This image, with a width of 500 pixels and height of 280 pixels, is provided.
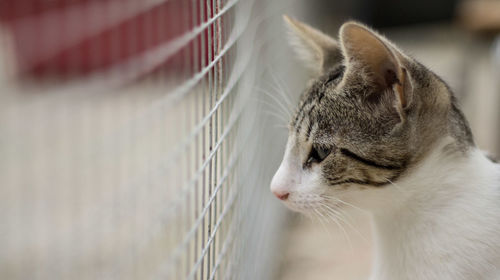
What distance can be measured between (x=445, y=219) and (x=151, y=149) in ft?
3.10

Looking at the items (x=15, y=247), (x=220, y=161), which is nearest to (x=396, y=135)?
(x=220, y=161)

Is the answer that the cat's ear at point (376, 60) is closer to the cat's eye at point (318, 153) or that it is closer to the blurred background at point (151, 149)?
the cat's eye at point (318, 153)

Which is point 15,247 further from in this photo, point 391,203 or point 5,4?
point 391,203

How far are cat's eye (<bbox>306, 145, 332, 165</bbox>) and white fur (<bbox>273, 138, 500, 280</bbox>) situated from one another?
50mm

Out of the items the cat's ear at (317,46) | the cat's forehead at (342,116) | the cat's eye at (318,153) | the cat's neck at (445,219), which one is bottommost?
the cat's neck at (445,219)

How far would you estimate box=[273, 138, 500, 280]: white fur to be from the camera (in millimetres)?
1382

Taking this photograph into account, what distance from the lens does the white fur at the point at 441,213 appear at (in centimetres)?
138

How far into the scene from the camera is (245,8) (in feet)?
5.98

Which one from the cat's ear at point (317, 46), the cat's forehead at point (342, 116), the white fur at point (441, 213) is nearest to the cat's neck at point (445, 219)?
the white fur at point (441, 213)

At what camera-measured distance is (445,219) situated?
140cm

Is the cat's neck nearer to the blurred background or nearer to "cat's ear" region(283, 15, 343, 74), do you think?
the blurred background

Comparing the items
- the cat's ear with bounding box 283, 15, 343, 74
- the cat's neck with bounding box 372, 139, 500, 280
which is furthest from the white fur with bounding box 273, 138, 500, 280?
the cat's ear with bounding box 283, 15, 343, 74

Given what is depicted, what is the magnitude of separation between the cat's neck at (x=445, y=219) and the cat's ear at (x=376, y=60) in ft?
0.62

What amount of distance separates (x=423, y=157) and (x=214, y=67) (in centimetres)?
50
